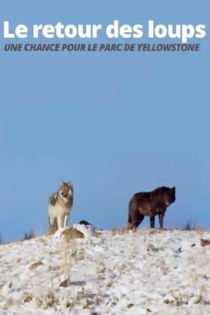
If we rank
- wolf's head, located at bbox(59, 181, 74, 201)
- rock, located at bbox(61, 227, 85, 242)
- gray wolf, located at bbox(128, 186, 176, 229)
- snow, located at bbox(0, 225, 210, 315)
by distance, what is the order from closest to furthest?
snow, located at bbox(0, 225, 210, 315) → rock, located at bbox(61, 227, 85, 242) → wolf's head, located at bbox(59, 181, 74, 201) → gray wolf, located at bbox(128, 186, 176, 229)

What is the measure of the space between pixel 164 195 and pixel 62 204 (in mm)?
2557

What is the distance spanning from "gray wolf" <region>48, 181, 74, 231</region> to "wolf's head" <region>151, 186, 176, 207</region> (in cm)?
209

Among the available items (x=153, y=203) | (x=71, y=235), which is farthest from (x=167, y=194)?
(x=71, y=235)

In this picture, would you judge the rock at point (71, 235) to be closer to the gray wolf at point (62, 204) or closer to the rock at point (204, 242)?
the rock at point (204, 242)

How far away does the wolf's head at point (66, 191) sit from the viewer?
751 inches

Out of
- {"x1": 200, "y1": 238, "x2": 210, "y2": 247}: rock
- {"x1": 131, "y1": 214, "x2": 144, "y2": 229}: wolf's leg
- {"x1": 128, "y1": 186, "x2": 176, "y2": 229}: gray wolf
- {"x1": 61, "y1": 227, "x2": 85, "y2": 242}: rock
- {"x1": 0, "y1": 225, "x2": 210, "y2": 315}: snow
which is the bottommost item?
{"x1": 0, "y1": 225, "x2": 210, "y2": 315}: snow

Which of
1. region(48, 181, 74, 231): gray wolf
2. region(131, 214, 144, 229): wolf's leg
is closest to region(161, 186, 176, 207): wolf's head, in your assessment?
region(131, 214, 144, 229): wolf's leg

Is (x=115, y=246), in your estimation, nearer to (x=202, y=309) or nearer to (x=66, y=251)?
(x=66, y=251)

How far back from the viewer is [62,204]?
19.1m

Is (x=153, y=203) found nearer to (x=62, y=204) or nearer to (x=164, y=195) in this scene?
(x=164, y=195)

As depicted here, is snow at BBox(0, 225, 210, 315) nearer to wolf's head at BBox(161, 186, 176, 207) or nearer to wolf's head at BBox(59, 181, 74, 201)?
wolf's head at BBox(59, 181, 74, 201)

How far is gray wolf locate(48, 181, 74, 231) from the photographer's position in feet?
62.6

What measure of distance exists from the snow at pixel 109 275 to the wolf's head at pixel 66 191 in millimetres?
2188

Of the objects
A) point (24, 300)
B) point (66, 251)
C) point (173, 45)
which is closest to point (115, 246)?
point (66, 251)
